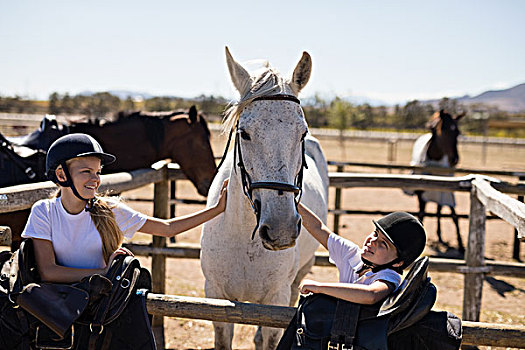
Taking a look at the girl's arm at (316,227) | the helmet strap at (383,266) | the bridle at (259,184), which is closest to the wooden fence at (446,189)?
the helmet strap at (383,266)

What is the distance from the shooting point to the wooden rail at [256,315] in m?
1.80

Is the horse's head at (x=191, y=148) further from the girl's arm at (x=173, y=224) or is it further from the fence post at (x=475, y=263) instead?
the fence post at (x=475, y=263)

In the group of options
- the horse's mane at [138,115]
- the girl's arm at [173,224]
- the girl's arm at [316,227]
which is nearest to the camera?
the girl's arm at [173,224]

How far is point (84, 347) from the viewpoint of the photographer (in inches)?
67.2

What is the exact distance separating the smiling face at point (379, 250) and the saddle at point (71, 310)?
3.20ft

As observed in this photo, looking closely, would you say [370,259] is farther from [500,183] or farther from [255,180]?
[500,183]

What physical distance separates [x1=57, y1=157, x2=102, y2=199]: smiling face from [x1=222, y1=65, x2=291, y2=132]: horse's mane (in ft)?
2.58

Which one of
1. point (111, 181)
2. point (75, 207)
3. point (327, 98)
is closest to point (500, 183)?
point (111, 181)

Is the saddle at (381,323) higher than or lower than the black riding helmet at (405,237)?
lower

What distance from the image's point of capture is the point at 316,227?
7.66ft

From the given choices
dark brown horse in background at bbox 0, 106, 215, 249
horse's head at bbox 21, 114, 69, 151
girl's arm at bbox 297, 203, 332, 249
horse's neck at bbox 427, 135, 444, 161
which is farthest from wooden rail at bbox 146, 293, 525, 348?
horse's neck at bbox 427, 135, 444, 161

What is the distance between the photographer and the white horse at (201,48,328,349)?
199cm

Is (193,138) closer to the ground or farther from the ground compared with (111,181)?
farther from the ground

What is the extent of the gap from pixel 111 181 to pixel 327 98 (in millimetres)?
27833
